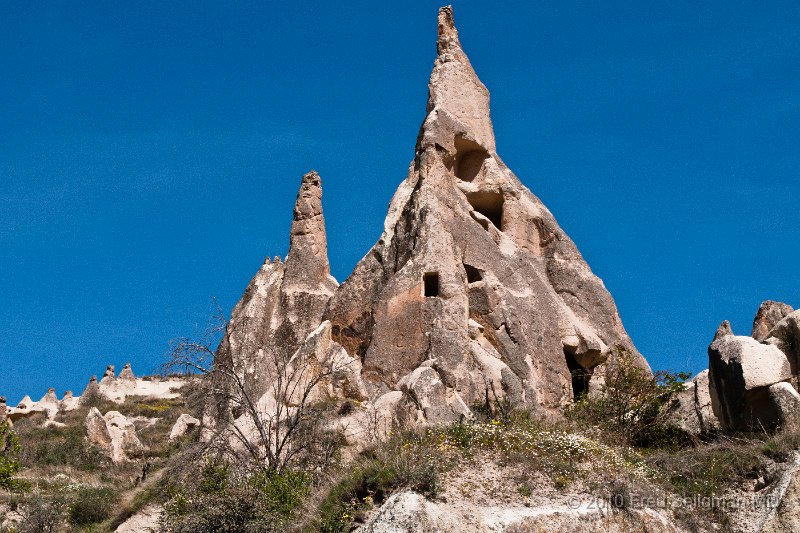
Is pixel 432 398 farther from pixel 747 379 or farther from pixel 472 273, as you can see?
pixel 747 379

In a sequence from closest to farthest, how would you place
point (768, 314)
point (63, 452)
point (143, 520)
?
point (143, 520)
point (768, 314)
point (63, 452)

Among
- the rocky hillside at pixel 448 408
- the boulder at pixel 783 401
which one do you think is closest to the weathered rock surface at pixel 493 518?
the rocky hillside at pixel 448 408

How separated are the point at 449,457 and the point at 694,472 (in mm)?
4057

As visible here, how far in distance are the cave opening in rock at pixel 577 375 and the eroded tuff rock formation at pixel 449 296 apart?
0.03 m

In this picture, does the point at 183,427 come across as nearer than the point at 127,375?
Yes

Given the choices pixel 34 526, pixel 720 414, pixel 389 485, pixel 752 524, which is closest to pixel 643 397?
pixel 720 414

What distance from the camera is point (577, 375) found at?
24.0m

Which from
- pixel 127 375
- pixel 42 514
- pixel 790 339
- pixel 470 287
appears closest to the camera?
pixel 790 339

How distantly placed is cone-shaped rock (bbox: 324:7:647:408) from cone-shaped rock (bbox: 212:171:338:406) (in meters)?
3.66

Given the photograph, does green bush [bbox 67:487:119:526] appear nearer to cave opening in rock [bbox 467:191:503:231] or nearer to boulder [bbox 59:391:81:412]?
cave opening in rock [bbox 467:191:503:231]

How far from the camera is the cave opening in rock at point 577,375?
23862mm

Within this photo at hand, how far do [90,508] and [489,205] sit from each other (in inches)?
473

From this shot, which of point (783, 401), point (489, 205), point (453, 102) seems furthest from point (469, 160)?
point (783, 401)

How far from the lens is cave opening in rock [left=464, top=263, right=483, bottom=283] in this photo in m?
24.0
